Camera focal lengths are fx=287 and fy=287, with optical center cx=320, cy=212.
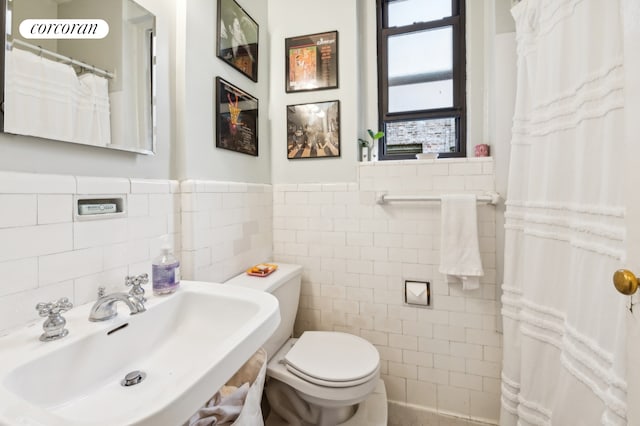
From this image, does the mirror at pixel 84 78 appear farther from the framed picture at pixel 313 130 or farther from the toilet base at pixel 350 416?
the toilet base at pixel 350 416

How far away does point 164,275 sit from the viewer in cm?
94

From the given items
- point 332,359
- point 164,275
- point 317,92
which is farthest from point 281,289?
point 317,92

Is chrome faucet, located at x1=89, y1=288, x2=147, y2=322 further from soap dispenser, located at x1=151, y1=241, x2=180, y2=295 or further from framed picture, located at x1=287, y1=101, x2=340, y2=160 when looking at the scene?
framed picture, located at x1=287, y1=101, x2=340, y2=160

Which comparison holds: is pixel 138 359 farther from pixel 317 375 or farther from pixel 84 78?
pixel 84 78

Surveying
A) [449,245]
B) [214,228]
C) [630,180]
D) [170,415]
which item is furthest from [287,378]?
[630,180]

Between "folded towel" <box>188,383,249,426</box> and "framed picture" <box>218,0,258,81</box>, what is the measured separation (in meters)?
1.40

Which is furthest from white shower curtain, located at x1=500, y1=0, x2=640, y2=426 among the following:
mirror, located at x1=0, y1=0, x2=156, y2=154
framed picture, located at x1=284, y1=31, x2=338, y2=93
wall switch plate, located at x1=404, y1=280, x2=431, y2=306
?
mirror, located at x1=0, y1=0, x2=156, y2=154

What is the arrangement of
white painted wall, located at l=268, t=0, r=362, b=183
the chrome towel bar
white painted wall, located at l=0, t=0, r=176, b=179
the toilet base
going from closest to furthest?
white painted wall, located at l=0, t=0, r=176, b=179, the toilet base, the chrome towel bar, white painted wall, located at l=268, t=0, r=362, b=183

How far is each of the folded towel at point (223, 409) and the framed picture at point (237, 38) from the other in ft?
4.61

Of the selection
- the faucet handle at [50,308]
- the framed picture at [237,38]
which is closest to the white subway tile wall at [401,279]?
the framed picture at [237,38]

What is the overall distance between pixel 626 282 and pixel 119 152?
1.43m

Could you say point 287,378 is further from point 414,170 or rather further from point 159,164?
point 414,170

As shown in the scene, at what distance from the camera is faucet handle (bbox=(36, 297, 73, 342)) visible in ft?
2.14

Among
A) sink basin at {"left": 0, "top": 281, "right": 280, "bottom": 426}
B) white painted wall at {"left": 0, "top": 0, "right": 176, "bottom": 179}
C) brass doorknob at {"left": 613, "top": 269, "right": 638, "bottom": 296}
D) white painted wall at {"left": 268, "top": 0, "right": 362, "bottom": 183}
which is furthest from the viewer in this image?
white painted wall at {"left": 268, "top": 0, "right": 362, "bottom": 183}
